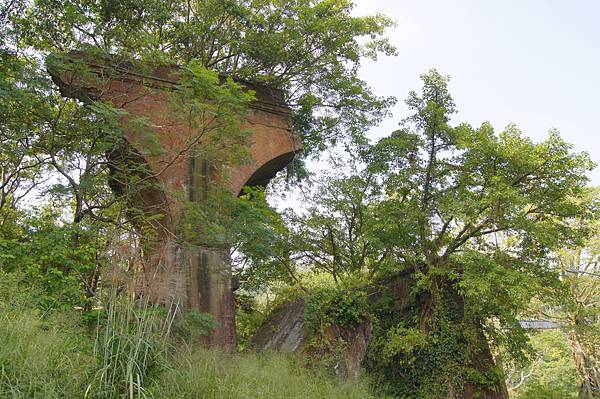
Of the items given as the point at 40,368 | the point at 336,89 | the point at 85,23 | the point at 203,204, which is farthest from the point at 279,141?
the point at 40,368

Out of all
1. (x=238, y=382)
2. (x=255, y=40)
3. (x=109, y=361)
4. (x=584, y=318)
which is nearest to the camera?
(x=109, y=361)

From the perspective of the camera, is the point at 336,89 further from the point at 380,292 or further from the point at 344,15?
the point at 380,292

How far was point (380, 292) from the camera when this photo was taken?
11.6 metres

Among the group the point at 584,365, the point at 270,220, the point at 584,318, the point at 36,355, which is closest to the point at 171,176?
the point at 270,220

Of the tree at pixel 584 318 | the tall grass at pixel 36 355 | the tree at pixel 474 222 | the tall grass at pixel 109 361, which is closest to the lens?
the tall grass at pixel 36 355

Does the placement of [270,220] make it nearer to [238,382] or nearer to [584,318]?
[238,382]

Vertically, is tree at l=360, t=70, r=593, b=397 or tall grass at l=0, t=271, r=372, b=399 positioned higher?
tree at l=360, t=70, r=593, b=397

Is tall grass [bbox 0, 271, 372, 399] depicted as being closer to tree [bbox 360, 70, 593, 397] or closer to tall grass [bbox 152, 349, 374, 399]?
tall grass [bbox 152, 349, 374, 399]

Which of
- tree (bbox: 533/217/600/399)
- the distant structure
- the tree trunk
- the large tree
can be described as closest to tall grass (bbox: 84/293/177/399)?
the distant structure

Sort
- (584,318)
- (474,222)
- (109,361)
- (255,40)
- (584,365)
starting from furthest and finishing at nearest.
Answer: (584,365)
(584,318)
(255,40)
(474,222)
(109,361)

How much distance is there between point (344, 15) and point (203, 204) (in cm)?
619

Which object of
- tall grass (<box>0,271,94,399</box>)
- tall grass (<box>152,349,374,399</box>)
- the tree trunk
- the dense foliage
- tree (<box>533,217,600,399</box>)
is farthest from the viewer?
the tree trunk

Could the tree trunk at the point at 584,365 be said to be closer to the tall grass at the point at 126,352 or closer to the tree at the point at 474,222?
the tree at the point at 474,222

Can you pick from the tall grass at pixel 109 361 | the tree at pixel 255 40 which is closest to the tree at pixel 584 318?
the tree at pixel 255 40
